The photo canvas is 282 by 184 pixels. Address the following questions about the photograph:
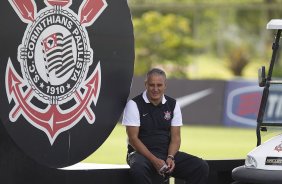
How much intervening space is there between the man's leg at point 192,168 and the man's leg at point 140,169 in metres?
0.31

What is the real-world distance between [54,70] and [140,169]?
112 cm

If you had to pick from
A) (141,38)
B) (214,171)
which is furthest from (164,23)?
(214,171)

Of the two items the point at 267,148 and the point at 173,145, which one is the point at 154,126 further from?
the point at 267,148

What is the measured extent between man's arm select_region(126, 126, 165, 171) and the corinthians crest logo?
0.36 meters

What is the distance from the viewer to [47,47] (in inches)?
331

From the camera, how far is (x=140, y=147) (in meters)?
8.88

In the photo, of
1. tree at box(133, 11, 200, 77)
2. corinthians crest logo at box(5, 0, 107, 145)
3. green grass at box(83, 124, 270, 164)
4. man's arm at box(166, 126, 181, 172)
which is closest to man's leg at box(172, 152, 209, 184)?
man's arm at box(166, 126, 181, 172)

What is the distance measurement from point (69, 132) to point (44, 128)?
1.09ft

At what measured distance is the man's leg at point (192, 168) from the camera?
9.10 meters

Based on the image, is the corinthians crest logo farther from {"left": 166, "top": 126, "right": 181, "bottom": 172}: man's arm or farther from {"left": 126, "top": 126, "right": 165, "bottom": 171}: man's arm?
{"left": 166, "top": 126, "right": 181, "bottom": 172}: man's arm

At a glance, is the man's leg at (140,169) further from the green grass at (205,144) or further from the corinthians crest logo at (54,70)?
Result: the green grass at (205,144)

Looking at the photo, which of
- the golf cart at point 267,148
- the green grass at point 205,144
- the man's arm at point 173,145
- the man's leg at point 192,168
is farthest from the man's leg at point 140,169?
the green grass at point 205,144

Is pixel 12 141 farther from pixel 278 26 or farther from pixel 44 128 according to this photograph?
pixel 278 26

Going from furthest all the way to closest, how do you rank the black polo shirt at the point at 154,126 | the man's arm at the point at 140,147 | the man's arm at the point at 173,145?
the black polo shirt at the point at 154,126
the man's arm at the point at 173,145
the man's arm at the point at 140,147
